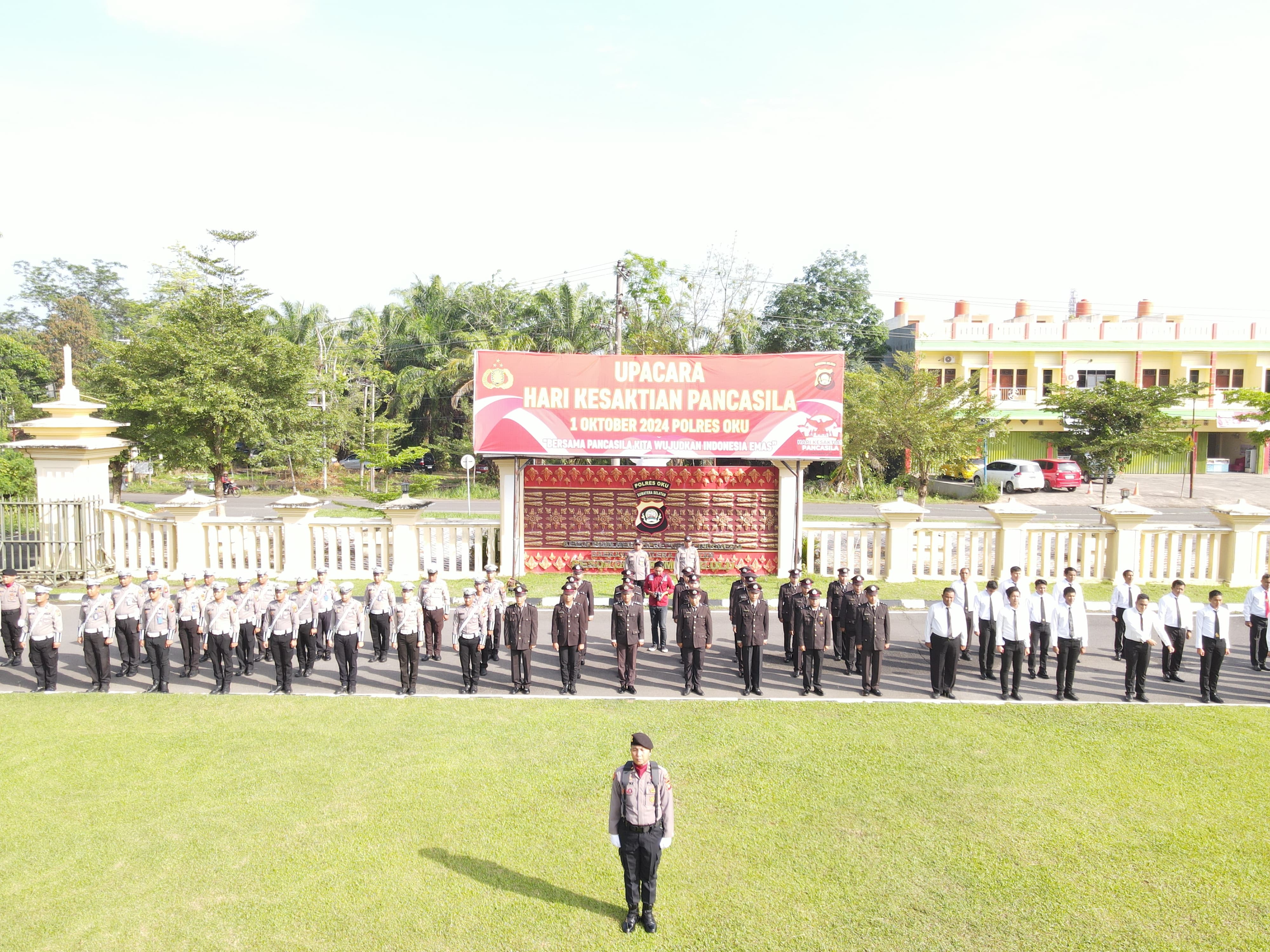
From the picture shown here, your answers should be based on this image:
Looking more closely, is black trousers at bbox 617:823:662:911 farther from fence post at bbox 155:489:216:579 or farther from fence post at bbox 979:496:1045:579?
fence post at bbox 155:489:216:579

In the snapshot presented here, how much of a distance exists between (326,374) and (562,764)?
85.0ft

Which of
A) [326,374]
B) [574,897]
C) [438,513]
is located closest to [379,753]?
[574,897]

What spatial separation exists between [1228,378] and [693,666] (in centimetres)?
4028

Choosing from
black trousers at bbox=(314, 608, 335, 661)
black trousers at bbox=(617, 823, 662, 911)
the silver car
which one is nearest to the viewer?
black trousers at bbox=(617, 823, 662, 911)

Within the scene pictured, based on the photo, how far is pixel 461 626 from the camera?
10273 mm

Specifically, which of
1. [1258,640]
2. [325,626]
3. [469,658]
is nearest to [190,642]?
[325,626]

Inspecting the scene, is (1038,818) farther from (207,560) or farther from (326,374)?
(326,374)

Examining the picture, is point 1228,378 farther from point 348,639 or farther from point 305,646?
point 305,646

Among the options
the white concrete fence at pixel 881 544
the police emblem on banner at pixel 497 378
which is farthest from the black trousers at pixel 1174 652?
the police emblem on banner at pixel 497 378

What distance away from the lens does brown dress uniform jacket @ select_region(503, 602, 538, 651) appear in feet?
33.5

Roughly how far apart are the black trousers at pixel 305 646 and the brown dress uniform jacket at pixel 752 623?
201 inches

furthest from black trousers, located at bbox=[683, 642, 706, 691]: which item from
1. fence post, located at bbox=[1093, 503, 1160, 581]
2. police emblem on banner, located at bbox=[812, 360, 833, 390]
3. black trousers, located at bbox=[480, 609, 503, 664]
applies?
Answer: fence post, located at bbox=[1093, 503, 1160, 581]

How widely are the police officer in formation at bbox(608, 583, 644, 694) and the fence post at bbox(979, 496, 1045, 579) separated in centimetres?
802

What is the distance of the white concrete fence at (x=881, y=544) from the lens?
15.7 m
